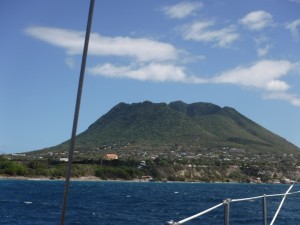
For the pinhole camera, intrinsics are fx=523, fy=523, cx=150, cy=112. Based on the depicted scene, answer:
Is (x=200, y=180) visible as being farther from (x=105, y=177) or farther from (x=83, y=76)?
(x=83, y=76)

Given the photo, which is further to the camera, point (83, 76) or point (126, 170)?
point (126, 170)

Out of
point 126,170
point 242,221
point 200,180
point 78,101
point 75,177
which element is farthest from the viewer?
point 200,180

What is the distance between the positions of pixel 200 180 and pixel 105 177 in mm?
35333

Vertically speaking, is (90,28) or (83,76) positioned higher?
(90,28)

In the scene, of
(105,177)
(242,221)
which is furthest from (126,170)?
(242,221)

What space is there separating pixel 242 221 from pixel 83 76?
1704 inches

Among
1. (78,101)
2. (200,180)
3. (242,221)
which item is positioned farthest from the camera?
(200,180)

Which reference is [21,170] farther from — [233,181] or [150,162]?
[233,181]

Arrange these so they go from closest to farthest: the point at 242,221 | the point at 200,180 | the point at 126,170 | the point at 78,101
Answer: the point at 78,101 → the point at 242,221 → the point at 126,170 → the point at 200,180

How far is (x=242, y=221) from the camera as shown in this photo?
4547 centimetres

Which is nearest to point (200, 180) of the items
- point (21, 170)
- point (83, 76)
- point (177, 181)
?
point (177, 181)

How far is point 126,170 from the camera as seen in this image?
169000 mm

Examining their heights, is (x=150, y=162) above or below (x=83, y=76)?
above

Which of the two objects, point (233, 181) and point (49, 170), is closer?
point (49, 170)
